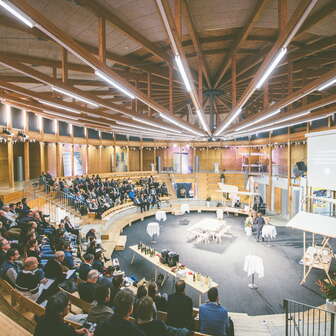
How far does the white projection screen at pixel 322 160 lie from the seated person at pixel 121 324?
6369 millimetres

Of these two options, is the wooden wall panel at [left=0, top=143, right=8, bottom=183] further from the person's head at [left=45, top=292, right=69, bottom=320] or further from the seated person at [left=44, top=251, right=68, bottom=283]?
the person's head at [left=45, top=292, right=69, bottom=320]

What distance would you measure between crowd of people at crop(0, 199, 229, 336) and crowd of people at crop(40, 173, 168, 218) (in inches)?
184

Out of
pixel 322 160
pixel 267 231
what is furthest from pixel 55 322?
pixel 267 231

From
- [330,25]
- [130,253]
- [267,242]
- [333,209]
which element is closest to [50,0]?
[330,25]

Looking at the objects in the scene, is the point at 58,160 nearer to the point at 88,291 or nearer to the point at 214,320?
the point at 88,291

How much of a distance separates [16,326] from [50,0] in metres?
4.63

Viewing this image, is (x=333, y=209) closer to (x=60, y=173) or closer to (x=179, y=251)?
(x=179, y=251)

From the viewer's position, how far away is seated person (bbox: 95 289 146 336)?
2.04 m

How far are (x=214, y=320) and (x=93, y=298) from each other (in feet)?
6.58

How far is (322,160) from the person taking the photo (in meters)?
6.63

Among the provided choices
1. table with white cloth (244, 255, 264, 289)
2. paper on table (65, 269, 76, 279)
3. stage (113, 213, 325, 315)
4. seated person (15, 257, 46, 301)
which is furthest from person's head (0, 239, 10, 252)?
table with white cloth (244, 255, 264, 289)

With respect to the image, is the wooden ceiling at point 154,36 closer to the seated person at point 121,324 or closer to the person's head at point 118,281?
the seated person at point 121,324

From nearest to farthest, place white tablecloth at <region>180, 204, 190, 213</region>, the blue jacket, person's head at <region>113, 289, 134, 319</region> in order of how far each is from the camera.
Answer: person's head at <region>113, 289, 134, 319</region> < the blue jacket < white tablecloth at <region>180, 204, 190, 213</region>

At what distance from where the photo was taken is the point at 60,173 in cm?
1548
